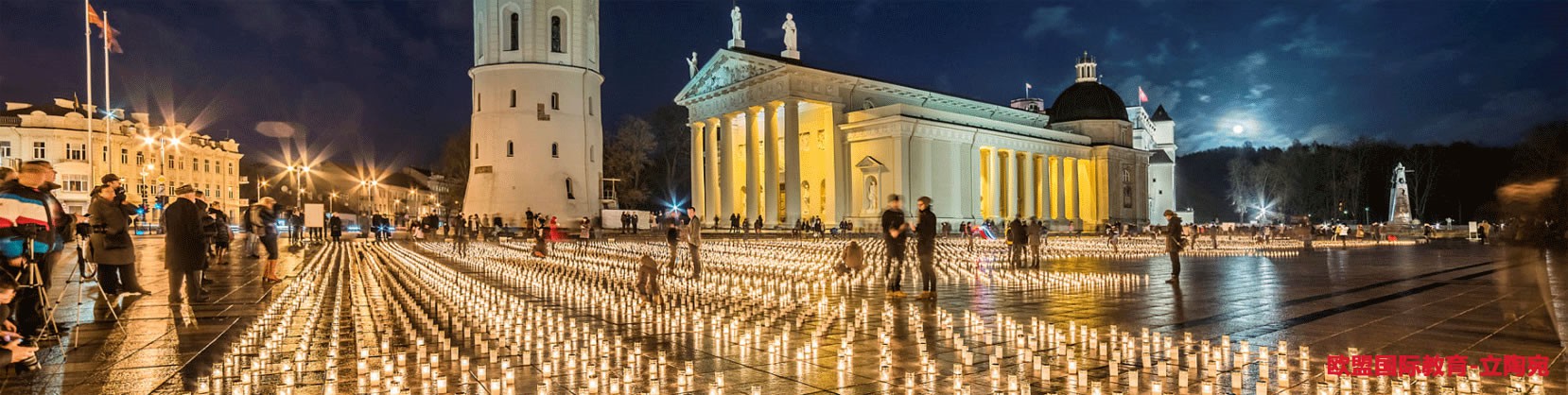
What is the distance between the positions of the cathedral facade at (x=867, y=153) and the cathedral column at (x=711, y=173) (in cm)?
10

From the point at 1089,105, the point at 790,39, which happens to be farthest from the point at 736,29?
the point at 1089,105

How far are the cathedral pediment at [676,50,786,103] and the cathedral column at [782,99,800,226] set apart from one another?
116 inches

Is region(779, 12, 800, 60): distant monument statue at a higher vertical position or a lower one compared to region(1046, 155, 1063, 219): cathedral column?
higher

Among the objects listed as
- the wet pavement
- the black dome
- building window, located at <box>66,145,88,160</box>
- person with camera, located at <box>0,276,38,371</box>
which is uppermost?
the black dome

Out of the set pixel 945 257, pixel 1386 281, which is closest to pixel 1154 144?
pixel 945 257

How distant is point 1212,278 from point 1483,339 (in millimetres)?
8622

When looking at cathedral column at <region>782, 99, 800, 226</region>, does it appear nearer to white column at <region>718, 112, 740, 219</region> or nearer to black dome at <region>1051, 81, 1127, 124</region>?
white column at <region>718, 112, 740, 219</region>

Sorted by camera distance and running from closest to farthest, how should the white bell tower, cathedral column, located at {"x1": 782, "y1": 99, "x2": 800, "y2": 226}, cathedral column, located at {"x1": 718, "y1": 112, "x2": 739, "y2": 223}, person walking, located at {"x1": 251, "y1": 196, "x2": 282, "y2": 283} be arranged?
person walking, located at {"x1": 251, "y1": 196, "x2": 282, "y2": 283} < the white bell tower < cathedral column, located at {"x1": 782, "y1": 99, "x2": 800, "y2": 226} < cathedral column, located at {"x1": 718, "y1": 112, "x2": 739, "y2": 223}

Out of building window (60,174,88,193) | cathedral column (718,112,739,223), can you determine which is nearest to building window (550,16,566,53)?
cathedral column (718,112,739,223)

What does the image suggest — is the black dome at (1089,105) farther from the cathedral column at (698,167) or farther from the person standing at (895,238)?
the person standing at (895,238)

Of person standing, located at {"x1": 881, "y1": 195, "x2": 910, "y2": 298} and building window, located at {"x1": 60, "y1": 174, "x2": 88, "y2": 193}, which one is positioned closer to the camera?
person standing, located at {"x1": 881, "y1": 195, "x2": 910, "y2": 298}

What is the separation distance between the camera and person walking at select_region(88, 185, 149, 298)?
11.1 meters

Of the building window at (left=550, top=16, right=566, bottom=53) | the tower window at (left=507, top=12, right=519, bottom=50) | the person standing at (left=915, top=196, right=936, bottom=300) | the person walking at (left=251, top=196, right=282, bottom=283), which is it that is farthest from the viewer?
the building window at (left=550, top=16, right=566, bottom=53)

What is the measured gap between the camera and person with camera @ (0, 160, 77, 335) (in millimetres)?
7031
